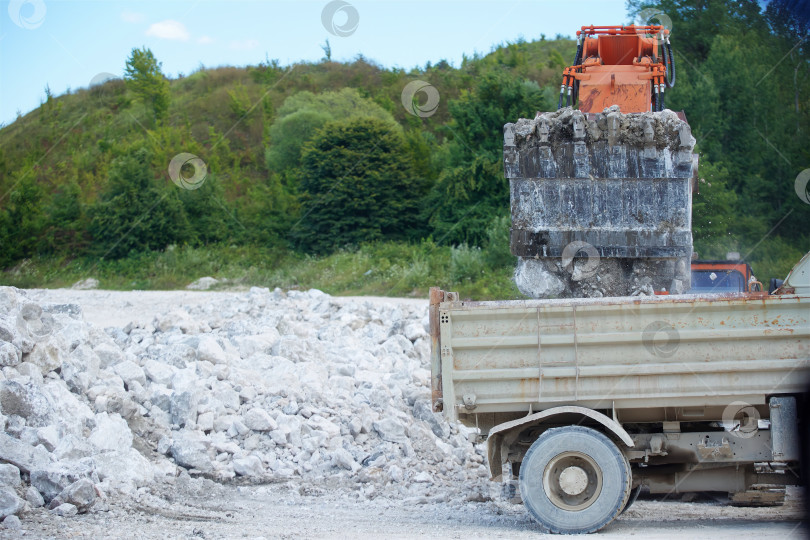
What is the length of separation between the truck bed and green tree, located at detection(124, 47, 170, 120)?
3461 cm

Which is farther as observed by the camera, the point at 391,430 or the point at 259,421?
the point at 391,430

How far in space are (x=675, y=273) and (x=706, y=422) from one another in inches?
85.3

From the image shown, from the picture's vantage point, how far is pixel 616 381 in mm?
5426

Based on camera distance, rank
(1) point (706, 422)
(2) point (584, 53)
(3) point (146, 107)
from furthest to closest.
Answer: (3) point (146, 107) < (2) point (584, 53) < (1) point (706, 422)

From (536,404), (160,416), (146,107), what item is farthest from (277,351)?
(146,107)

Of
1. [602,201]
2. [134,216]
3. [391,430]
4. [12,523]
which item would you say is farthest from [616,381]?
[134,216]

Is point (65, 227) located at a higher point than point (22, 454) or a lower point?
higher

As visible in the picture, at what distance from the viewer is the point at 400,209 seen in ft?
90.5

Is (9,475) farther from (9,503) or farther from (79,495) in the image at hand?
(79,495)

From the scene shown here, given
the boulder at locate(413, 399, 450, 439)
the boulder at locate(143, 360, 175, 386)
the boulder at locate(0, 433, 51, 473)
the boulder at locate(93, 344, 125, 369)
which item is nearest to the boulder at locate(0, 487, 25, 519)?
the boulder at locate(0, 433, 51, 473)

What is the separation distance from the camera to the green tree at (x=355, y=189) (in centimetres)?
2710

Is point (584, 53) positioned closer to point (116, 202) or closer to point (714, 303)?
point (714, 303)

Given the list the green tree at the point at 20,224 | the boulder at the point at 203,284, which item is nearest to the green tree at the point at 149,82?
the green tree at the point at 20,224

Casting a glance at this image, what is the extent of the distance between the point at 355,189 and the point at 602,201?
19851mm
